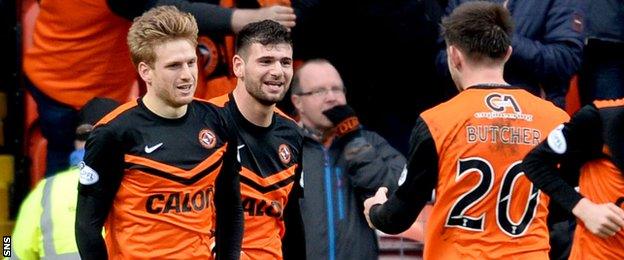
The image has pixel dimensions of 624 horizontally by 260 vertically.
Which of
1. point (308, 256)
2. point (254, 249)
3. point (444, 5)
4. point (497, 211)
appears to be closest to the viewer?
point (497, 211)

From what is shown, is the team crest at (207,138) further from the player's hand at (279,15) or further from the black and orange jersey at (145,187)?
the player's hand at (279,15)

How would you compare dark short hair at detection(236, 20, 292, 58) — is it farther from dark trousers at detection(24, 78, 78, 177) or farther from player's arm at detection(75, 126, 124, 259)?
dark trousers at detection(24, 78, 78, 177)

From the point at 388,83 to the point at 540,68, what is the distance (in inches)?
48.7

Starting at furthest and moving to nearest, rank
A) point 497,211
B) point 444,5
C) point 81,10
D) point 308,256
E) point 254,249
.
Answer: point 444,5, point 81,10, point 308,256, point 254,249, point 497,211

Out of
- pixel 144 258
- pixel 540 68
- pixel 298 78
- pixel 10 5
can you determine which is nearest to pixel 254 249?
pixel 144 258

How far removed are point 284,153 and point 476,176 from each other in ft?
4.34

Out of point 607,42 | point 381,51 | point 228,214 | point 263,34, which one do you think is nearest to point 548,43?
point 607,42

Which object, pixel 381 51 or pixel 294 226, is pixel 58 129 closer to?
pixel 381 51

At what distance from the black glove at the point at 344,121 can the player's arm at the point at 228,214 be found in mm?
1616

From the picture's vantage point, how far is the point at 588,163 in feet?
22.4

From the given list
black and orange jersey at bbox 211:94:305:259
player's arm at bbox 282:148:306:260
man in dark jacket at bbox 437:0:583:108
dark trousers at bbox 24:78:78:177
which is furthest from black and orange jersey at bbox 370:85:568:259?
dark trousers at bbox 24:78:78:177

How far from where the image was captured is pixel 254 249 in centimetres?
727

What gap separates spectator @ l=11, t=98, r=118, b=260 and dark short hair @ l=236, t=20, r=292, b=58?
108cm

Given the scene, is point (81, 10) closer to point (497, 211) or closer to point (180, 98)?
point (180, 98)
